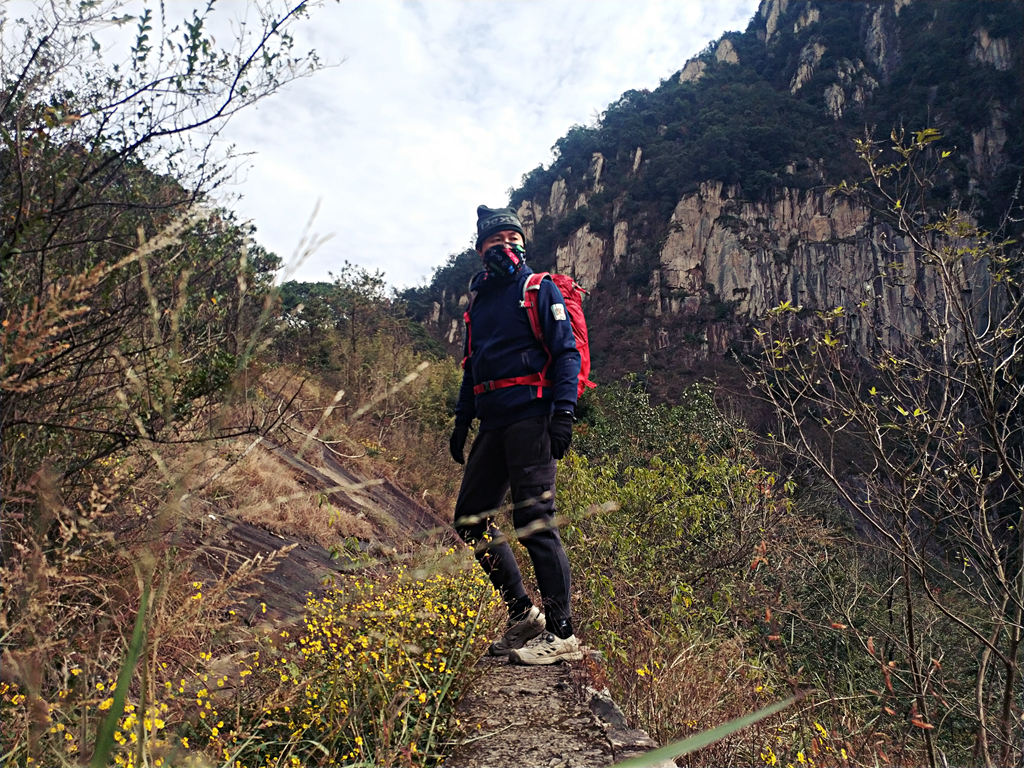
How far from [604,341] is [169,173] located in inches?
1928

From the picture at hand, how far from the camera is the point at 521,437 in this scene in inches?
106

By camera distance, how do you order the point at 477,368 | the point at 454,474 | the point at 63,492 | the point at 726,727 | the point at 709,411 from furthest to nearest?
the point at 709,411
the point at 454,474
the point at 477,368
the point at 63,492
the point at 726,727

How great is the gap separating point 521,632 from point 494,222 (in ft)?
6.29

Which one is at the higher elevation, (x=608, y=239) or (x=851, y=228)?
(x=608, y=239)

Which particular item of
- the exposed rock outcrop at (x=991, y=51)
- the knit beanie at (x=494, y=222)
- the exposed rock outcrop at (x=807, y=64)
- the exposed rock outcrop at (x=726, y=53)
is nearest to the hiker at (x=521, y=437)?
the knit beanie at (x=494, y=222)

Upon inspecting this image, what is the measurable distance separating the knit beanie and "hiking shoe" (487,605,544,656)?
5.69ft

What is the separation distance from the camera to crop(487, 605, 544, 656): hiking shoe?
270 cm

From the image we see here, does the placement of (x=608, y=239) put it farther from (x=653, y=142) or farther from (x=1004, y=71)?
(x=1004, y=71)

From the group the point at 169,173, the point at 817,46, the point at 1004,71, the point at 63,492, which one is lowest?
the point at 63,492

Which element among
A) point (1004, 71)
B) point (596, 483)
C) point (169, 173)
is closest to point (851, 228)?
point (1004, 71)

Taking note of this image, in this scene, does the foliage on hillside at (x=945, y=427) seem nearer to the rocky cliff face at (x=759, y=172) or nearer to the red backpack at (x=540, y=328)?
the red backpack at (x=540, y=328)

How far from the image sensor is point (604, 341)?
5122 centimetres

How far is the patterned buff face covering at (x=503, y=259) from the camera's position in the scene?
2.95 metres

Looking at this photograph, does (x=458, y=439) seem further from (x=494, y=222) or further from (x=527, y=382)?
(x=494, y=222)
